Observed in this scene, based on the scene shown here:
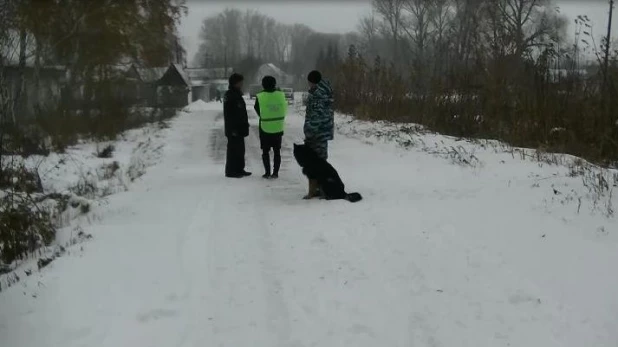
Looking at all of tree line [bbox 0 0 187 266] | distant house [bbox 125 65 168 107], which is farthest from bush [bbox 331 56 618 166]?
distant house [bbox 125 65 168 107]

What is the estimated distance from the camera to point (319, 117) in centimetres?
833

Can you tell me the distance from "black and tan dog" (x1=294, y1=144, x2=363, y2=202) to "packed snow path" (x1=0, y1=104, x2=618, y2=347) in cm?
31

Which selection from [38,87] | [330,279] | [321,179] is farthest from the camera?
[38,87]

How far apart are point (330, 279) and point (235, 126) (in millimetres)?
5907

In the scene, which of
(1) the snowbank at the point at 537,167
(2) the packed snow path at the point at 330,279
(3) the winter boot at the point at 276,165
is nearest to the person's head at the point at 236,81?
(3) the winter boot at the point at 276,165

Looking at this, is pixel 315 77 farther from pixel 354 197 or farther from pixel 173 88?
pixel 173 88

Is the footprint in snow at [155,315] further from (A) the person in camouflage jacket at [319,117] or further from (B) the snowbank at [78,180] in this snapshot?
(A) the person in camouflage jacket at [319,117]

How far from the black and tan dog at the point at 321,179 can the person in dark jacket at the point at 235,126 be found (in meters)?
2.30

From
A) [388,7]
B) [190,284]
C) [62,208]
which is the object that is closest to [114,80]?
[62,208]

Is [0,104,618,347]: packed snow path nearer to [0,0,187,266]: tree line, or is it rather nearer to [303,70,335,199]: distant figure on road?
[303,70,335,199]: distant figure on road

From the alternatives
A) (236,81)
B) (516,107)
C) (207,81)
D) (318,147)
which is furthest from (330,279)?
(207,81)

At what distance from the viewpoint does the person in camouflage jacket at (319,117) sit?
8320 millimetres

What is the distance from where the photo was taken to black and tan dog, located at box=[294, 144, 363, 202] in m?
7.75

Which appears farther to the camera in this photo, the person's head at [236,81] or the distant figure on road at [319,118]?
the person's head at [236,81]
